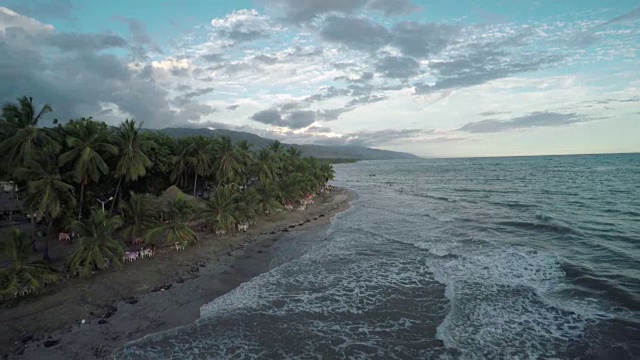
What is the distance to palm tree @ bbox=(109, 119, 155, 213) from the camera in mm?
24984

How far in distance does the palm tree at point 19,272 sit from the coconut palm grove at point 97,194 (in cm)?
4

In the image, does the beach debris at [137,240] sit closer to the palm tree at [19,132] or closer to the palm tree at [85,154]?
the palm tree at [85,154]

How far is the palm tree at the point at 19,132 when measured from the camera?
1859cm

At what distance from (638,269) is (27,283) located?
29.1m

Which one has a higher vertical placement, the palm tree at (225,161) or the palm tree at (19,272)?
the palm tree at (225,161)

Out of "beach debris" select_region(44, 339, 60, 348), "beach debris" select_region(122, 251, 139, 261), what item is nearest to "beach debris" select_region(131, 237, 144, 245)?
"beach debris" select_region(122, 251, 139, 261)

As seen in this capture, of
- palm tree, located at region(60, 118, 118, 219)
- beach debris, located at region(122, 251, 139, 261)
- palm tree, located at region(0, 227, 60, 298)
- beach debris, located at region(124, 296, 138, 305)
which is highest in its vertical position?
palm tree, located at region(60, 118, 118, 219)

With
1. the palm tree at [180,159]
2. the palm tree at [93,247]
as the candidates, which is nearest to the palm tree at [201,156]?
the palm tree at [180,159]

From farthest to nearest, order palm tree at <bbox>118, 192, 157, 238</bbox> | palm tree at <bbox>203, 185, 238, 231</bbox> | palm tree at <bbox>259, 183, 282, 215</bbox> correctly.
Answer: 1. palm tree at <bbox>259, 183, 282, 215</bbox>
2. palm tree at <bbox>203, 185, 238, 231</bbox>
3. palm tree at <bbox>118, 192, 157, 238</bbox>

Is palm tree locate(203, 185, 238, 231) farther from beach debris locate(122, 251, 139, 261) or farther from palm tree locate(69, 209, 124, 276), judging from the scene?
palm tree locate(69, 209, 124, 276)

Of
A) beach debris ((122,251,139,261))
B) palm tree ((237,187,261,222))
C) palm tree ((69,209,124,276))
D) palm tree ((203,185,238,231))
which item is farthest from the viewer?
palm tree ((237,187,261,222))

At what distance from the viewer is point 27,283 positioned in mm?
14758

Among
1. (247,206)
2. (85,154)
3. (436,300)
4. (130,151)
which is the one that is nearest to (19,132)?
(85,154)

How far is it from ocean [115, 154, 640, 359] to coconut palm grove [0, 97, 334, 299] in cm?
688
